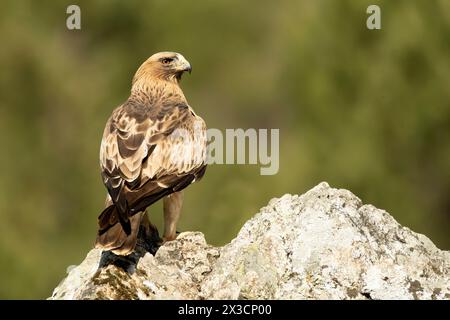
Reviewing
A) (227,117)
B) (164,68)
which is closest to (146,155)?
(164,68)

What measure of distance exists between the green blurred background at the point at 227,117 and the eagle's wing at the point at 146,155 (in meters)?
8.26

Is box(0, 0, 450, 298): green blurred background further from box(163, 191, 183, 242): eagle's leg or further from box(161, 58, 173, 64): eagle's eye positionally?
box(163, 191, 183, 242): eagle's leg

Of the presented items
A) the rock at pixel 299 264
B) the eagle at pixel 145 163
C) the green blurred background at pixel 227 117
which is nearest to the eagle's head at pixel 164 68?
the eagle at pixel 145 163

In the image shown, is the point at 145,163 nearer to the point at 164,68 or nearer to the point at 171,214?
the point at 171,214

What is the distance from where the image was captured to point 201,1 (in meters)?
30.3

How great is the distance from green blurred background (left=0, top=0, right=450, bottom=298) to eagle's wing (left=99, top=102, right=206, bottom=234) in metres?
8.26

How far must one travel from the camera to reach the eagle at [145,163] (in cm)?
809

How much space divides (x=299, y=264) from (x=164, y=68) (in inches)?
136

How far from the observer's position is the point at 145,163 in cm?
866

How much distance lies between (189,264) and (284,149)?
40.3 ft

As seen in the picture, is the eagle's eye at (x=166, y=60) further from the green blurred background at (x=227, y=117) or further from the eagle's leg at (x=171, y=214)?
the green blurred background at (x=227, y=117)

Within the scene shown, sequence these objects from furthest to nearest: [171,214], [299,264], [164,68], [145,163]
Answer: [164,68] < [171,214] < [145,163] < [299,264]

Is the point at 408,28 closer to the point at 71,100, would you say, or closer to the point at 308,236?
the point at 71,100

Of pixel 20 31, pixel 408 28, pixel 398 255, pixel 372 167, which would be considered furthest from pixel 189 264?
pixel 20 31
